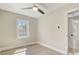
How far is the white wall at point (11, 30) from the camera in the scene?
113cm

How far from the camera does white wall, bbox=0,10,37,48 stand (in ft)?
3.71

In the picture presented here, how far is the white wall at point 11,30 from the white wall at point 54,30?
4.8 inches

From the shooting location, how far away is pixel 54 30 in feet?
4.13

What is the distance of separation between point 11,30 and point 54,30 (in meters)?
0.70

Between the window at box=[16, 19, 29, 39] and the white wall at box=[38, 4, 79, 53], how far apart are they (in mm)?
223

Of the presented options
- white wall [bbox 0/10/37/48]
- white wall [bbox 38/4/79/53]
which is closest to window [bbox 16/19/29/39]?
white wall [bbox 0/10/37/48]

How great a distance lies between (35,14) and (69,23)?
0.56 m

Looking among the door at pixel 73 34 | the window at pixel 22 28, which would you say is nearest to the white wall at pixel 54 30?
the door at pixel 73 34

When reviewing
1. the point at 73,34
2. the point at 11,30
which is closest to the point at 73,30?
the point at 73,34

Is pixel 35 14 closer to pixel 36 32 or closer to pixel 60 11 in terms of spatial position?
pixel 36 32

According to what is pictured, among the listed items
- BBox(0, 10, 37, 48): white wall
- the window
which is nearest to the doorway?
BBox(0, 10, 37, 48): white wall

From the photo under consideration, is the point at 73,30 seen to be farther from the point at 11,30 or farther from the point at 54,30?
the point at 11,30

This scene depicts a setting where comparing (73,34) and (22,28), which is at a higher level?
(22,28)

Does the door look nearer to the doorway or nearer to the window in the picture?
the doorway
